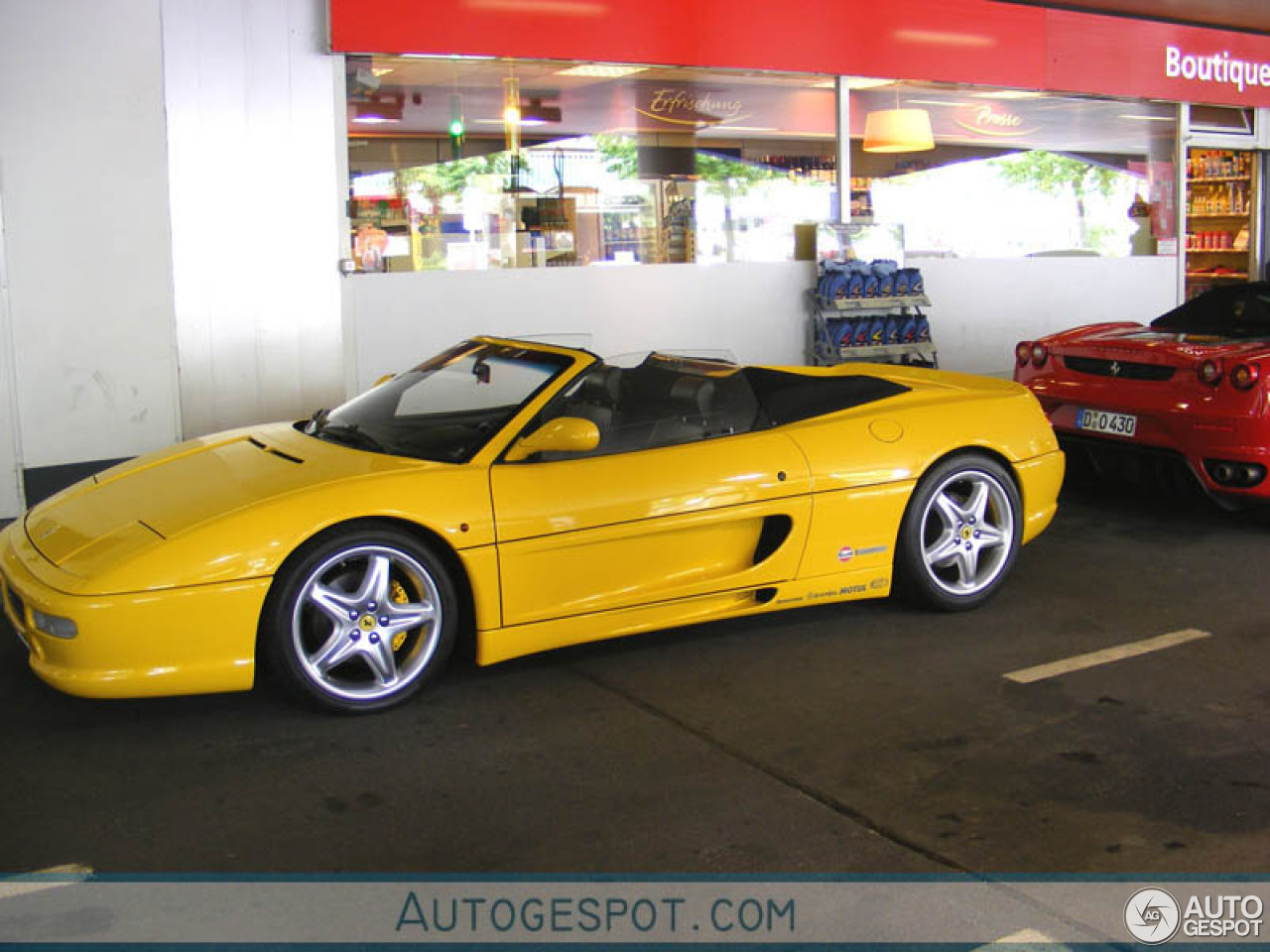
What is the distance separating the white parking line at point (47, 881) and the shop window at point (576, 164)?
6.13m

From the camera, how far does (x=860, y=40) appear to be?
10.5 m

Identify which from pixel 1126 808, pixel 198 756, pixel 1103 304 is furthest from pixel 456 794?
pixel 1103 304

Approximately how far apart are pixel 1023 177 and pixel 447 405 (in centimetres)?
896

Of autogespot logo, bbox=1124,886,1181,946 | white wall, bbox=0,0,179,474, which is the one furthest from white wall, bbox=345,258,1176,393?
autogespot logo, bbox=1124,886,1181,946

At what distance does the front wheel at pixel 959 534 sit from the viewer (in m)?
5.00

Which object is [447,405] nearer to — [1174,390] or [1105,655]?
[1105,655]

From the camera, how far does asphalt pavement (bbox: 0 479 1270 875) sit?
10.4 feet

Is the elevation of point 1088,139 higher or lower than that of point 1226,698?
higher

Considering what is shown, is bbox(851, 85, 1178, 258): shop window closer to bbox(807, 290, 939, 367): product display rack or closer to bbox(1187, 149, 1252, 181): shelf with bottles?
bbox(807, 290, 939, 367): product display rack

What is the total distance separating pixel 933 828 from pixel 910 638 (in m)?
1.66

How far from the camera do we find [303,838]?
3234 millimetres

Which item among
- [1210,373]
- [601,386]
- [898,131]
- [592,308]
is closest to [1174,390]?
[1210,373]

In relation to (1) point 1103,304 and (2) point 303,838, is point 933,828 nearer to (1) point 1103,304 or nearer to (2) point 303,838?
(2) point 303,838
